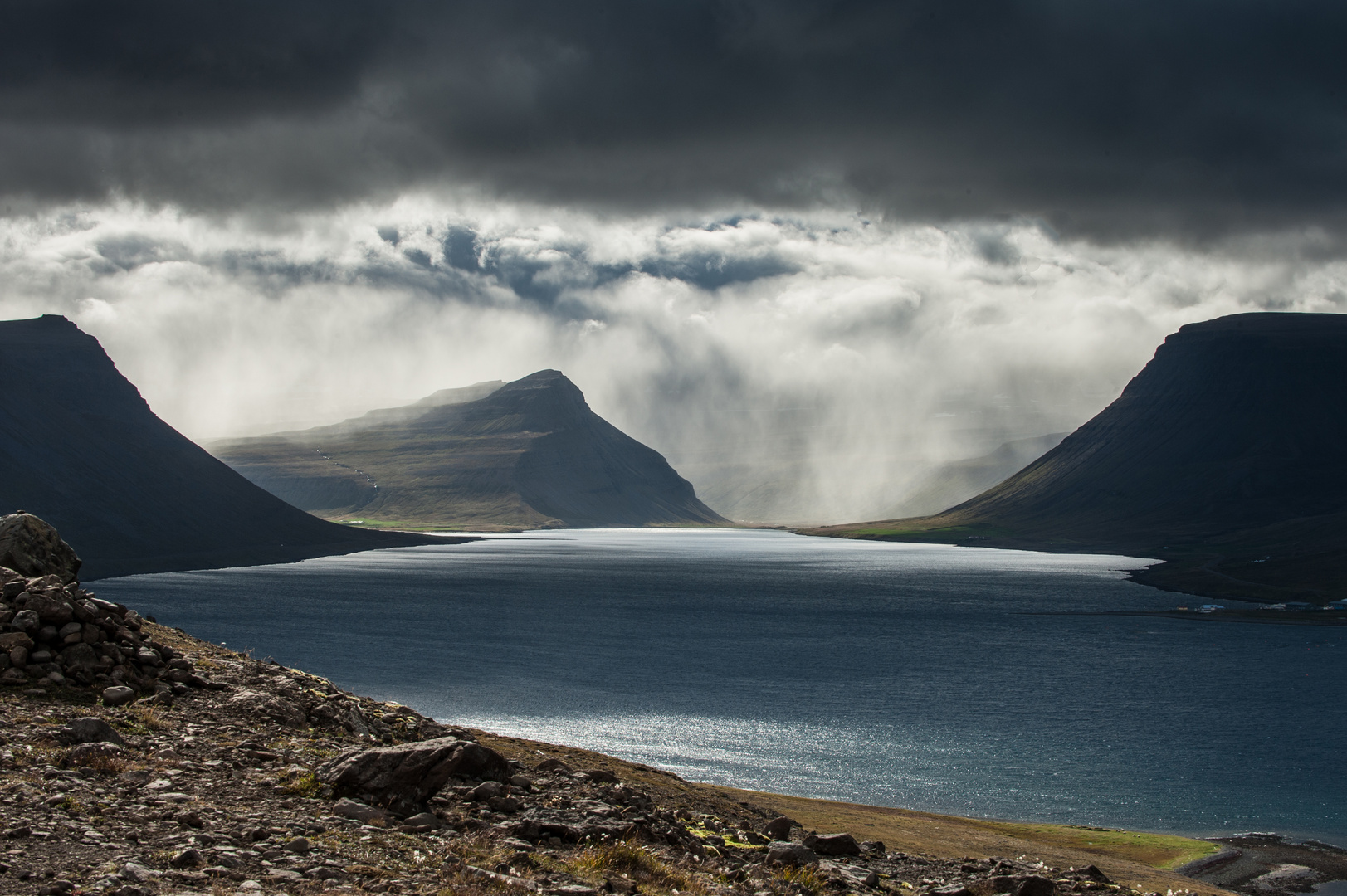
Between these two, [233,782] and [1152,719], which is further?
[1152,719]

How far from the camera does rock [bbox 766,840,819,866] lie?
21.7 meters

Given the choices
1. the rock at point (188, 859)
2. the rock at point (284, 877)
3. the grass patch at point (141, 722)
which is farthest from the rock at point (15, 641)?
the rock at point (284, 877)

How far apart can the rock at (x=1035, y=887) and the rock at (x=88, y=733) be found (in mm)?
22070

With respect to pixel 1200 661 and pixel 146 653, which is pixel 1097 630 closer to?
pixel 1200 661

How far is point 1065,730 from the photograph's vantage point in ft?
260

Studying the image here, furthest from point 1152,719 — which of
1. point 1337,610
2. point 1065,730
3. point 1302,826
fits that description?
point 1337,610

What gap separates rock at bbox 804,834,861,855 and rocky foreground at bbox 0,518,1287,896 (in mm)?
68

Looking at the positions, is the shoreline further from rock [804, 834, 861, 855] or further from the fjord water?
the fjord water

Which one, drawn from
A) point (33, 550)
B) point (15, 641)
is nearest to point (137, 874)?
point (15, 641)

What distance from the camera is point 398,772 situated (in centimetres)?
2002

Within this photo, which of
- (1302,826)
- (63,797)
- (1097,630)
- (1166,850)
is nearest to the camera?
(63,797)

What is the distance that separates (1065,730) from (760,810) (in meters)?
49.6

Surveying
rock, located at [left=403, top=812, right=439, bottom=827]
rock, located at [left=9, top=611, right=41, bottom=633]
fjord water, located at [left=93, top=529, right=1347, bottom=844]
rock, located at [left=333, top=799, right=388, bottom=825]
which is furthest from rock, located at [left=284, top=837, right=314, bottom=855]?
fjord water, located at [left=93, top=529, right=1347, bottom=844]

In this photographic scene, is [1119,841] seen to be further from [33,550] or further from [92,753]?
[33,550]
